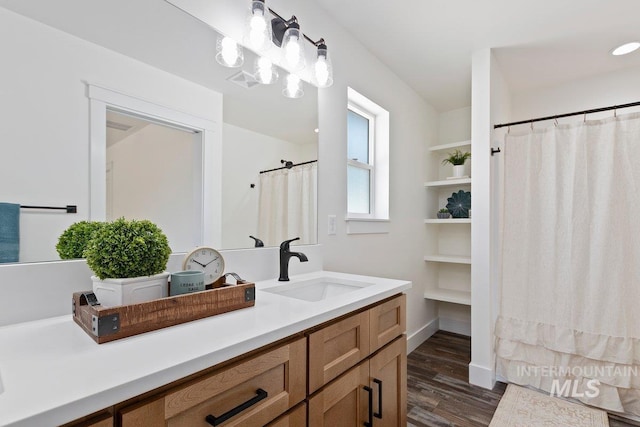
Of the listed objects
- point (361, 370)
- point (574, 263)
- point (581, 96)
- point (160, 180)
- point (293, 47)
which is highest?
point (581, 96)

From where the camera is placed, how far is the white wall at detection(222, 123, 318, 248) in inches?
54.5

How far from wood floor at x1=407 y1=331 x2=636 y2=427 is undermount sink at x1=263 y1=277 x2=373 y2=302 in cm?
99

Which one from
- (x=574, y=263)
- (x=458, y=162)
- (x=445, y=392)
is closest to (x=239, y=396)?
(x=445, y=392)

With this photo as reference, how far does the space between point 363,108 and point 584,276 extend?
188 centimetres

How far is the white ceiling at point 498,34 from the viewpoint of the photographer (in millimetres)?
1896

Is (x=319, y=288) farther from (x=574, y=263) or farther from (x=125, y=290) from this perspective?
(x=574, y=263)

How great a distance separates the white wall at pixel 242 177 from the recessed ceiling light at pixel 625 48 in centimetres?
261

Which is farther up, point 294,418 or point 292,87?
point 292,87

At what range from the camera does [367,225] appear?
89.3 inches

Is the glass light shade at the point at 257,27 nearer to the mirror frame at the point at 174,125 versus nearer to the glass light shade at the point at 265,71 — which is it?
the glass light shade at the point at 265,71

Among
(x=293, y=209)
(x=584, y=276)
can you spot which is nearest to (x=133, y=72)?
(x=293, y=209)

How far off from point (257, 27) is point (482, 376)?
260 centimetres

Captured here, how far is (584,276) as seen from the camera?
6.81 feet

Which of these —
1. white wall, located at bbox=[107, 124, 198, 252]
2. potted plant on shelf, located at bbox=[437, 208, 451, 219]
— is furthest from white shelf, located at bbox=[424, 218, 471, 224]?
white wall, located at bbox=[107, 124, 198, 252]
